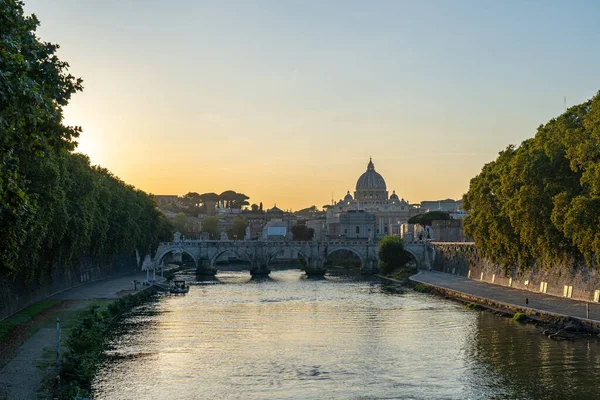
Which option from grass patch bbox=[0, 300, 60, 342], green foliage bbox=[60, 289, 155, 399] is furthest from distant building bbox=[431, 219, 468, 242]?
grass patch bbox=[0, 300, 60, 342]

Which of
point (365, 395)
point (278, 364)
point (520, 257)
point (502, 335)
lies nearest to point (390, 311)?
point (520, 257)

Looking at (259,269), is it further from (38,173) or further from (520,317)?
(38,173)

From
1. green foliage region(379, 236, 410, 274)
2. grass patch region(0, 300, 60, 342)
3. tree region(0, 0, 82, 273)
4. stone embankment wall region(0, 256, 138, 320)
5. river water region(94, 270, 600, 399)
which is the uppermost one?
tree region(0, 0, 82, 273)

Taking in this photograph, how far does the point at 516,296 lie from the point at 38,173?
3492 centimetres

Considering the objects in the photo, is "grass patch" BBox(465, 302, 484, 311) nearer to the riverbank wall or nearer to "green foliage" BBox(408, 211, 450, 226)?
the riverbank wall

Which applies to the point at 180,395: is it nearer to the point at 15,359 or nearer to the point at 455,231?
the point at 15,359

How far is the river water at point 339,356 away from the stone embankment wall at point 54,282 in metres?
5.87

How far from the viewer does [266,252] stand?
380ft

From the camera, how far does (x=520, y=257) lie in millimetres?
59562

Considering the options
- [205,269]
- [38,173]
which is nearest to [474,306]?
[38,173]

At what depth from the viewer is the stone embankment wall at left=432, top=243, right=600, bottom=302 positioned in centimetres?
5388

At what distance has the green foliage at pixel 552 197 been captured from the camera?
4566 cm

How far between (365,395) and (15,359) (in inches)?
507

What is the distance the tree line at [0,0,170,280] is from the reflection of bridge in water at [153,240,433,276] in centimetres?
3452
